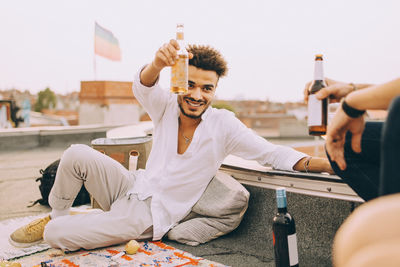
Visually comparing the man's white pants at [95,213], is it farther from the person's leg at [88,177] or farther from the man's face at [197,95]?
the man's face at [197,95]

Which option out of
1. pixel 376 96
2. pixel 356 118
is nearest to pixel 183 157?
pixel 356 118

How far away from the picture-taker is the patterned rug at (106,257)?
2359mm

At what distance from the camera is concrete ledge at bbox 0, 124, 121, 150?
387 inches

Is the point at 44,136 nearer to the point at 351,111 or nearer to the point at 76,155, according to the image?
the point at 76,155

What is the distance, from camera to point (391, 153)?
39.3 inches

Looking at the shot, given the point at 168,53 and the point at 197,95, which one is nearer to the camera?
the point at 168,53

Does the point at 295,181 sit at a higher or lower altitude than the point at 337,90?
lower

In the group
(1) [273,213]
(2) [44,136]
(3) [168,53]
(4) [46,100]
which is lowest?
(2) [44,136]

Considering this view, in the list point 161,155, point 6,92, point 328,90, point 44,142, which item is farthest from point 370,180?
point 6,92

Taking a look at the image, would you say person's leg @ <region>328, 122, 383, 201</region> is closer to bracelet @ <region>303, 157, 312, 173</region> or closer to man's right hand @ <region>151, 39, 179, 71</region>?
bracelet @ <region>303, 157, 312, 173</region>

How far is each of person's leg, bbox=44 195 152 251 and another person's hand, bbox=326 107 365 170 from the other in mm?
1483

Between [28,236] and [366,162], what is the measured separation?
2.30 metres

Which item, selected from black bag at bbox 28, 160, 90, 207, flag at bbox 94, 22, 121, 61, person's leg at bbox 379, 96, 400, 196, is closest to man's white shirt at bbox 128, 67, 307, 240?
black bag at bbox 28, 160, 90, 207

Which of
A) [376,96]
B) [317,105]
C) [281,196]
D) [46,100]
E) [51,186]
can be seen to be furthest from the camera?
[46,100]
